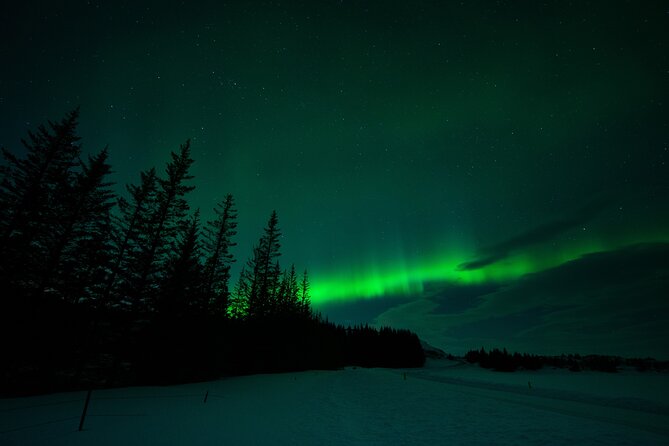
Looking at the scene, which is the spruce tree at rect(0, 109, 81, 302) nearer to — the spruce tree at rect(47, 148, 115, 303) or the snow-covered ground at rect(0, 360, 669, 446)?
the spruce tree at rect(47, 148, 115, 303)

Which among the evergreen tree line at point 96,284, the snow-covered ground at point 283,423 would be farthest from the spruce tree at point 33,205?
the snow-covered ground at point 283,423

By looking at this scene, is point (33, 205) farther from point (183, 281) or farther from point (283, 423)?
point (283, 423)

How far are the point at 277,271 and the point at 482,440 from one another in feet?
114

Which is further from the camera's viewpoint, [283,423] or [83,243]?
[83,243]

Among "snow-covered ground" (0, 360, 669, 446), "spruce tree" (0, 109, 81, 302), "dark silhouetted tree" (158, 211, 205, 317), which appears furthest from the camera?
"dark silhouetted tree" (158, 211, 205, 317)

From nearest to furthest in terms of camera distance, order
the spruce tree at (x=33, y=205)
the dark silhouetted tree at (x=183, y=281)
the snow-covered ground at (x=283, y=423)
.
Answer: the snow-covered ground at (x=283, y=423) → the spruce tree at (x=33, y=205) → the dark silhouetted tree at (x=183, y=281)

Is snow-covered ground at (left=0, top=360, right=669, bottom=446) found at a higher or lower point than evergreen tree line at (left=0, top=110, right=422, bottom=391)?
lower

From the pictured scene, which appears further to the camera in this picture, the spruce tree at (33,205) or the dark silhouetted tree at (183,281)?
the dark silhouetted tree at (183,281)

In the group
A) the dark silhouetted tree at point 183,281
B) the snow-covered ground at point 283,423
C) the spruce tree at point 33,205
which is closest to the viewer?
the snow-covered ground at point 283,423

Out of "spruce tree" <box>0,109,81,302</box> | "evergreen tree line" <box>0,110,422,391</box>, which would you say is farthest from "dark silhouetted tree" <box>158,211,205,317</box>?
"spruce tree" <box>0,109,81,302</box>

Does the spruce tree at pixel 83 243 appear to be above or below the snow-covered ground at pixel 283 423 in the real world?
above

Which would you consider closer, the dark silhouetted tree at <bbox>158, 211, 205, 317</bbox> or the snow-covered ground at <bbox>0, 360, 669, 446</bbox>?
the snow-covered ground at <bbox>0, 360, 669, 446</bbox>

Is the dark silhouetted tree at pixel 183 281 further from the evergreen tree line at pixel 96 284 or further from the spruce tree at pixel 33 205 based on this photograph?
the spruce tree at pixel 33 205

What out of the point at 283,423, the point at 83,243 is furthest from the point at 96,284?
→ the point at 283,423
